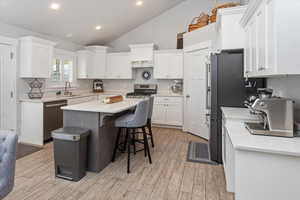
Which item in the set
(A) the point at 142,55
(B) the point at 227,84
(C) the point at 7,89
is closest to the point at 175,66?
(A) the point at 142,55

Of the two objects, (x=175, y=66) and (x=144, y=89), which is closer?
(x=175, y=66)

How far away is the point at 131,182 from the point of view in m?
2.36

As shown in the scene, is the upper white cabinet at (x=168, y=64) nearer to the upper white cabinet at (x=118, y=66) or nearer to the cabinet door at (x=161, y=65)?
the cabinet door at (x=161, y=65)

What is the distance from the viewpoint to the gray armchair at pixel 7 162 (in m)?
1.26

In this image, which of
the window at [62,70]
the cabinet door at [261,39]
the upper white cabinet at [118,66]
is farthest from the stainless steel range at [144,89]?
the cabinet door at [261,39]

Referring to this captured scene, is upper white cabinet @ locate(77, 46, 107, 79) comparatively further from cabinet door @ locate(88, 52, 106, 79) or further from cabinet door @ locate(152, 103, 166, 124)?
cabinet door @ locate(152, 103, 166, 124)

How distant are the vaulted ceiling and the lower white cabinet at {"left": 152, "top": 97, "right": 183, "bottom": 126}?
2.51 metres

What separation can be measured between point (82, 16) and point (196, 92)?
3270 mm

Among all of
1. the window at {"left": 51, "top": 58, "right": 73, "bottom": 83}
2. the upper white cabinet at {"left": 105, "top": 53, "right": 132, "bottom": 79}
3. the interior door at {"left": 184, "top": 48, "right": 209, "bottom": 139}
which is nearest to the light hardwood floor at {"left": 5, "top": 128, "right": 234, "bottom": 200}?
the interior door at {"left": 184, "top": 48, "right": 209, "bottom": 139}

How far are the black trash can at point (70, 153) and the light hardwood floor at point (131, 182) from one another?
107mm

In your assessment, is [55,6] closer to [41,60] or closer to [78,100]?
[41,60]

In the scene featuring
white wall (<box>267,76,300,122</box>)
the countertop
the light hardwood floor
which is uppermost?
white wall (<box>267,76,300,122</box>)

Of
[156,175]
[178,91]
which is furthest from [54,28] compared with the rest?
[156,175]

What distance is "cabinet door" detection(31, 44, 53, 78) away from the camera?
12.5 ft
